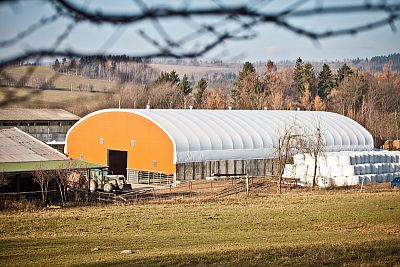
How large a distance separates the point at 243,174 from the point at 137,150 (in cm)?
758

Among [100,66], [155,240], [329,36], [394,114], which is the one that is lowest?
[155,240]

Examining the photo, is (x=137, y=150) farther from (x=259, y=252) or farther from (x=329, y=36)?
(x=329, y=36)

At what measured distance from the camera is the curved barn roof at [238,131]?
41.2 m

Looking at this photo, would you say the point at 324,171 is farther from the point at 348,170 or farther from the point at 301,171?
the point at 301,171

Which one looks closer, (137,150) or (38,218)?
(38,218)

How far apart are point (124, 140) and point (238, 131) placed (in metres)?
8.27

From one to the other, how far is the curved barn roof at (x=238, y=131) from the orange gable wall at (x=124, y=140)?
0.73m

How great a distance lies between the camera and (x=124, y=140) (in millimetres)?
44656

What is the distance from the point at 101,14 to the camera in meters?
3.68

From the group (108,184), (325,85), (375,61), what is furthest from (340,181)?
(325,85)

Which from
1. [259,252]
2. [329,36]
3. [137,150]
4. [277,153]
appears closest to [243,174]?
[277,153]

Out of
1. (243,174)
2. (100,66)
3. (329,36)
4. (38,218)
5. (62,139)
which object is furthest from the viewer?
(62,139)

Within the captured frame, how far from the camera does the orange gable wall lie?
41.1 meters

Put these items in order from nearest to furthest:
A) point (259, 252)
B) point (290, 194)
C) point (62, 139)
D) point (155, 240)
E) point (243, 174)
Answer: point (259, 252), point (155, 240), point (290, 194), point (243, 174), point (62, 139)
